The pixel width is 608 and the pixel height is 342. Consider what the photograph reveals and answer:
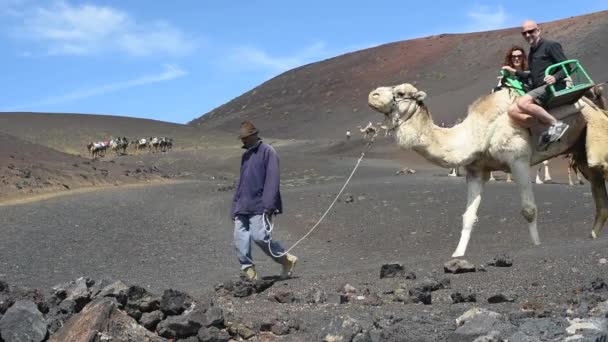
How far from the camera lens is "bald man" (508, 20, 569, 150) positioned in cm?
959

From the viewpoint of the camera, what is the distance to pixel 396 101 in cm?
984

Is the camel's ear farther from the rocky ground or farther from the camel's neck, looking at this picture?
the rocky ground

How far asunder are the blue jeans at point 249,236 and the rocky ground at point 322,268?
1.13ft

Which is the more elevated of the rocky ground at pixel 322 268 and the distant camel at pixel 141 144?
the distant camel at pixel 141 144

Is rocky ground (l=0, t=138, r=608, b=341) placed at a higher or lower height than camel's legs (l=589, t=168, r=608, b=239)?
lower

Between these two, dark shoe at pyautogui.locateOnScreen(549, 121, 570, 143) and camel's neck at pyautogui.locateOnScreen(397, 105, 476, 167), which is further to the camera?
camel's neck at pyautogui.locateOnScreen(397, 105, 476, 167)

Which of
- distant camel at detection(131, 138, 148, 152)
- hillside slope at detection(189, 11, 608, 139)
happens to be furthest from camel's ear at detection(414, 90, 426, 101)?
distant camel at detection(131, 138, 148, 152)

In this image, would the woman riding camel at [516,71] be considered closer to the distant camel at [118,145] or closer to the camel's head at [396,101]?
the camel's head at [396,101]

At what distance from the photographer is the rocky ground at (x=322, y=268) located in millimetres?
6199

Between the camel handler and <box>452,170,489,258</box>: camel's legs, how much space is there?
2118mm

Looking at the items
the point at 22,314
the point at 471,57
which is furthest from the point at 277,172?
the point at 471,57

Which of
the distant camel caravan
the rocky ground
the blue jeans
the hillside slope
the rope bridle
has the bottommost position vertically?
the rocky ground

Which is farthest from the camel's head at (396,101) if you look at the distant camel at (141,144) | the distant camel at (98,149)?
the distant camel at (141,144)

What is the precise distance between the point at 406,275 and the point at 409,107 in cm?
234
